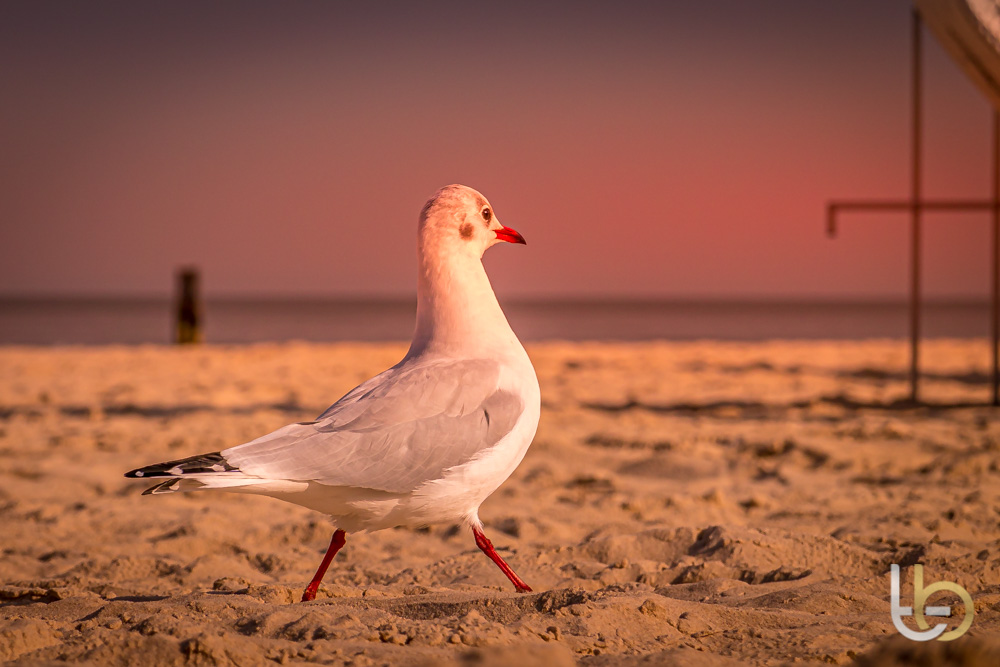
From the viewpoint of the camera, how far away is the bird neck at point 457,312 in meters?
2.83

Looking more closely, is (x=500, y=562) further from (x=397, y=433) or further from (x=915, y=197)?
(x=915, y=197)

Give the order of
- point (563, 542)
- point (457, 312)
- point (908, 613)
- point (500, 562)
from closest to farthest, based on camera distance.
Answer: point (908, 613), point (500, 562), point (457, 312), point (563, 542)

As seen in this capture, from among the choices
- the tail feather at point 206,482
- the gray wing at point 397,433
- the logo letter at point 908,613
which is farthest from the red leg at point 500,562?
the logo letter at point 908,613

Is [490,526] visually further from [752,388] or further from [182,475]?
[752,388]

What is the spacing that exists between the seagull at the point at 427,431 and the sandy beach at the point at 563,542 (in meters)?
0.32

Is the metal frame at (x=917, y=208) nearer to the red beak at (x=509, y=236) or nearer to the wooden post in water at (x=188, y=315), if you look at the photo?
the red beak at (x=509, y=236)

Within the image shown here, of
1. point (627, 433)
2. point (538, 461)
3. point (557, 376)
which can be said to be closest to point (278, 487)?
point (538, 461)

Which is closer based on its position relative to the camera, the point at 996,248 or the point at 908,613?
the point at 908,613

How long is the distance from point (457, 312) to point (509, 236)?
0.40m

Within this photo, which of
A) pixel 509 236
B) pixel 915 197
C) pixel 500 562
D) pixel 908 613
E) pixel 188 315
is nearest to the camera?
pixel 908 613

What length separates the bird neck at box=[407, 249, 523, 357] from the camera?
2.83m

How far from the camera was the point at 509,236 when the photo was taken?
3.07m

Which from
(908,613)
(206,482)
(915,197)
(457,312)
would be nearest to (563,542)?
(457,312)

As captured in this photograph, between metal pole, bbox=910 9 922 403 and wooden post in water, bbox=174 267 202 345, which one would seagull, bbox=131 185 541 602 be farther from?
wooden post in water, bbox=174 267 202 345
